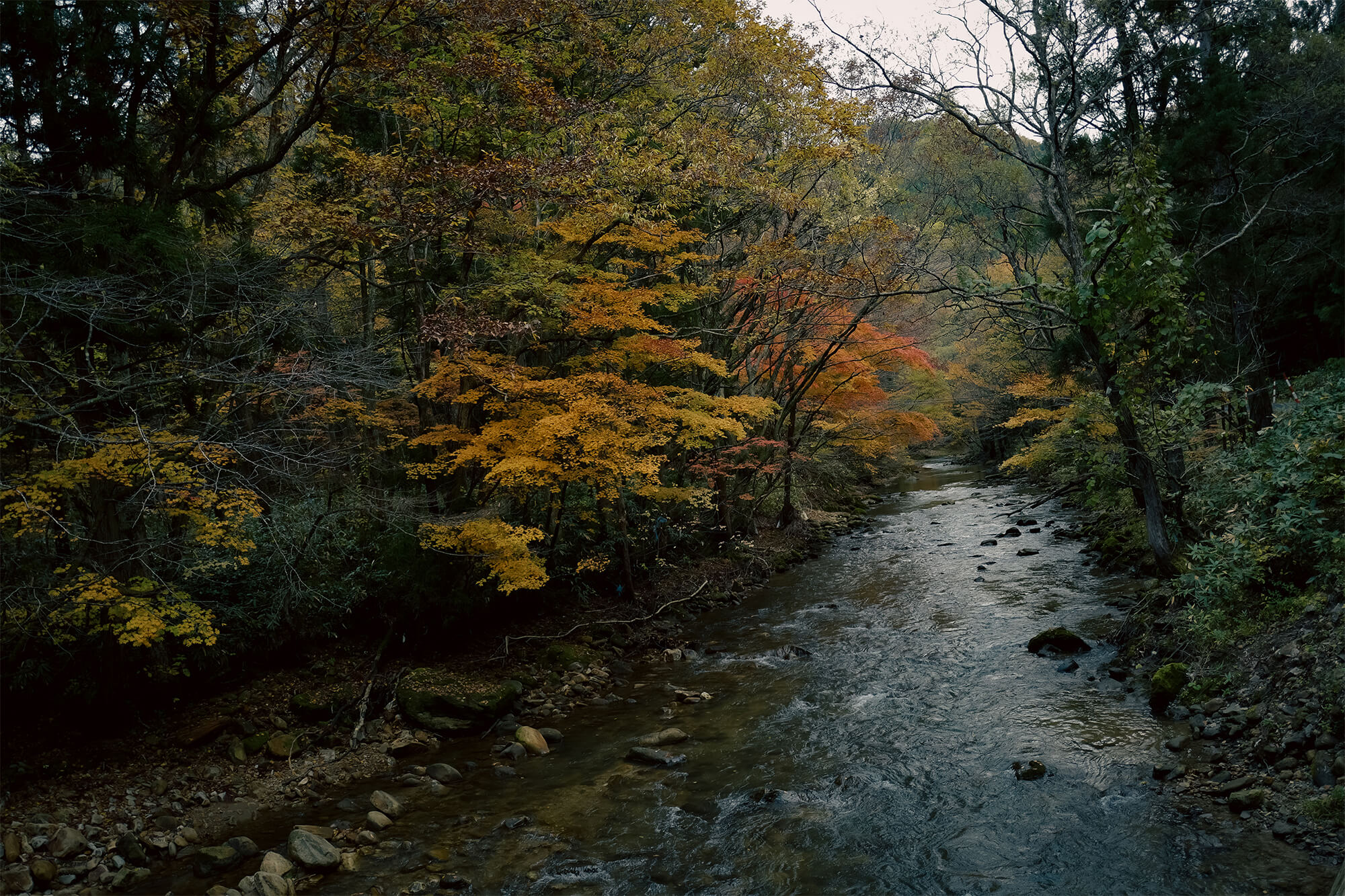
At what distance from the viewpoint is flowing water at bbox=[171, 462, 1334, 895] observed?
214 inches

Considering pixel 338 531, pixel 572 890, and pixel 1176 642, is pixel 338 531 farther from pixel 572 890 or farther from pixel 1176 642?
pixel 1176 642

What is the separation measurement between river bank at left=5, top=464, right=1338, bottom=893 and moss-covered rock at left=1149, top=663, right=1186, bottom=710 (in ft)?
0.75

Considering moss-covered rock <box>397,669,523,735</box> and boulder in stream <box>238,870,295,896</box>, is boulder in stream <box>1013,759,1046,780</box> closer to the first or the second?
moss-covered rock <box>397,669,523,735</box>

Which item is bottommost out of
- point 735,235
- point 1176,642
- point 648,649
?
point 648,649

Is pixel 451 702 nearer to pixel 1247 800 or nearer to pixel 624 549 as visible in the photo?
pixel 624 549

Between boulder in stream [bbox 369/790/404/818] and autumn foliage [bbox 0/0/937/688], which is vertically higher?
autumn foliage [bbox 0/0/937/688]

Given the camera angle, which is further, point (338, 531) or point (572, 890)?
point (338, 531)

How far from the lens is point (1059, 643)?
9.62 m

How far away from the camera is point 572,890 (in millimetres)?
5578

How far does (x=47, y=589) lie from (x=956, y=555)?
51.6ft

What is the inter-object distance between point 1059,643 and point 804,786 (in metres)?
4.90

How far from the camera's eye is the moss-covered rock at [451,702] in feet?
29.3

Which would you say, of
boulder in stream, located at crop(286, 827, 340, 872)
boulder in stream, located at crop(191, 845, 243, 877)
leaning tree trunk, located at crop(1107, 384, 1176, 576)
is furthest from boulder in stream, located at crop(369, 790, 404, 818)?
leaning tree trunk, located at crop(1107, 384, 1176, 576)

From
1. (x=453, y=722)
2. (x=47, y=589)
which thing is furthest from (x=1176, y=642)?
(x=47, y=589)
